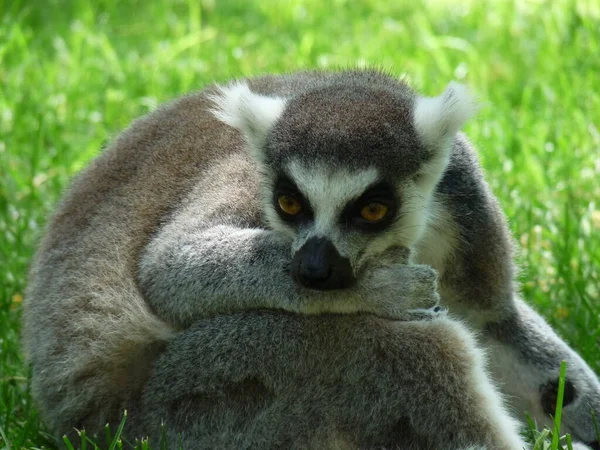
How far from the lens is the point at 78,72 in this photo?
881 centimetres

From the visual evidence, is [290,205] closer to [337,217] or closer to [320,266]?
[337,217]

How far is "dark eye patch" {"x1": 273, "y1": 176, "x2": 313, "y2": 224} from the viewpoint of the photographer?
393cm

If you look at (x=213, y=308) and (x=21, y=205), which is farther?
(x=21, y=205)

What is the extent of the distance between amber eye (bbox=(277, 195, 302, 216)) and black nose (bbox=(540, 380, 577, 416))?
5.84 ft

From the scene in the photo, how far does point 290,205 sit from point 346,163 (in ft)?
1.03

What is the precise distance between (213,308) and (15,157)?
4.15 m

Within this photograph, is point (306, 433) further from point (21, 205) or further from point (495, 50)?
point (495, 50)

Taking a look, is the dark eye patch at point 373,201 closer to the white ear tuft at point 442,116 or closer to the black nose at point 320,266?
the black nose at point 320,266

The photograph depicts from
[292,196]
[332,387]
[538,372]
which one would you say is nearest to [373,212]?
[292,196]

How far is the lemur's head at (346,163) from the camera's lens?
12.5ft

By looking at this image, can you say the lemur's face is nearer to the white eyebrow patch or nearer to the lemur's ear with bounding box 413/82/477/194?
the white eyebrow patch

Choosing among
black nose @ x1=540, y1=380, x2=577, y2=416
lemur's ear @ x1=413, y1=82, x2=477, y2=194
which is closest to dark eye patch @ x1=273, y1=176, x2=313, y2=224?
lemur's ear @ x1=413, y1=82, x2=477, y2=194

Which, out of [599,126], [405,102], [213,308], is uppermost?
[599,126]

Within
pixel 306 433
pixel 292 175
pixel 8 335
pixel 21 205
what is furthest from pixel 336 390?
pixel 21 205
